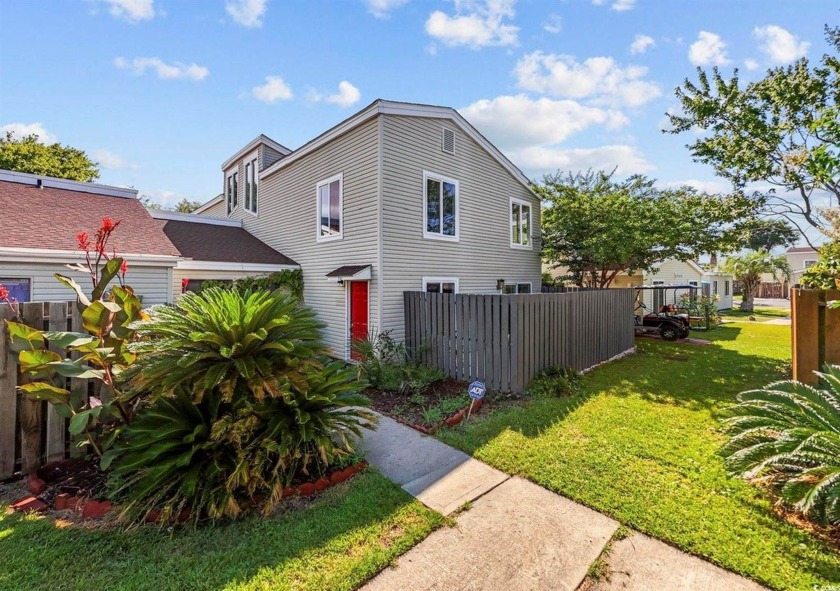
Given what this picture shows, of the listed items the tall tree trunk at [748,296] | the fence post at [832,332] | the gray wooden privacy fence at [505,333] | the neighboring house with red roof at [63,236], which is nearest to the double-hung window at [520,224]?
the gray wooden privacy fence at [505,333]

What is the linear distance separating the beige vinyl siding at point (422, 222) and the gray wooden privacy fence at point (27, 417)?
5830mm

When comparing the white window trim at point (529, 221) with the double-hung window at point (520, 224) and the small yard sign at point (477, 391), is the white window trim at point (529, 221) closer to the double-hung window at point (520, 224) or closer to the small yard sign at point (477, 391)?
the double-hung window at point (520, 224)

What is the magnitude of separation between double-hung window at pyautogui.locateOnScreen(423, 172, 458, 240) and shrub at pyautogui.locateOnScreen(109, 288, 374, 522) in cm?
668

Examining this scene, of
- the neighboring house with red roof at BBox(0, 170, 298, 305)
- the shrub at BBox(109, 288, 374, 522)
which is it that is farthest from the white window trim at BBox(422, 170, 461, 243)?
the shrub at BBox(109, 288, 374, 522)

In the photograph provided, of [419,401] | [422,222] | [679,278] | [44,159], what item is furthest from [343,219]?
[44,159]

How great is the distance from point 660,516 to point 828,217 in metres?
9.16

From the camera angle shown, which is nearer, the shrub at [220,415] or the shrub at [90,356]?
the shrub at [220,415]

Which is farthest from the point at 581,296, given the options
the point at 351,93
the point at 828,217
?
the point at 351,93

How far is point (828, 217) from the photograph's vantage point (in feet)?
25.8

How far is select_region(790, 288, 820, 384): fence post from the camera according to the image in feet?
18.5

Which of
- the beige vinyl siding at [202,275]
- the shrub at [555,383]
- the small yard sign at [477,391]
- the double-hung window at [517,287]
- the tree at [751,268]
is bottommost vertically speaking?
the shrub at [555,383]

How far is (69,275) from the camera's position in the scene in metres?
7.75

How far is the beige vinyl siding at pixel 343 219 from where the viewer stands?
9.02 m

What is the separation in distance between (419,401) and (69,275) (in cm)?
814
